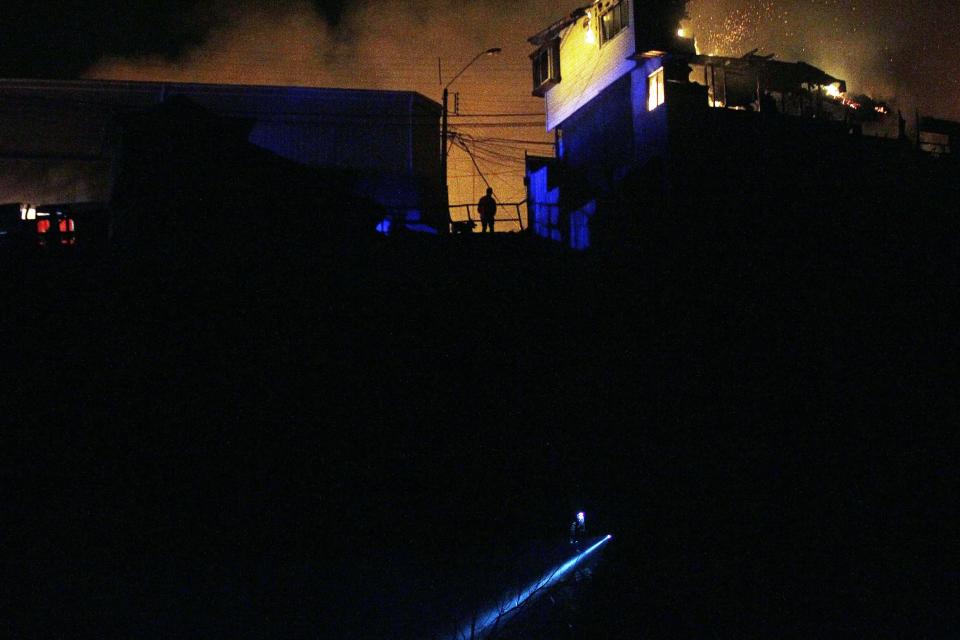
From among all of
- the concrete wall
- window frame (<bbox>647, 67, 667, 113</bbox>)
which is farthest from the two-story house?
the concrete wall

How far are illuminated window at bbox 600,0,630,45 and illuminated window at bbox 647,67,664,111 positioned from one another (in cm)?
229

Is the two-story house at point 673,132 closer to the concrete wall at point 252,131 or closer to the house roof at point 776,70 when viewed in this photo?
the house roof at point 776,70

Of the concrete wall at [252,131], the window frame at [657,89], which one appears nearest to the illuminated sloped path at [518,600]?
the window frame at [657,89]

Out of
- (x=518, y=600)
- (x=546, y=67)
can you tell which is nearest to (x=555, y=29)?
(x=546, y=67)

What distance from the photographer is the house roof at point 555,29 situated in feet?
90.3

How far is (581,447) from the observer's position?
52.1ft

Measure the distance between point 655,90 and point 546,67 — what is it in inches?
338

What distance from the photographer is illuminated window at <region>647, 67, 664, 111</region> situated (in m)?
23.6

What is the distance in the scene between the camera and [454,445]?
15.3 m

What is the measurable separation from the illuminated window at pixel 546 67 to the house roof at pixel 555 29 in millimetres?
247

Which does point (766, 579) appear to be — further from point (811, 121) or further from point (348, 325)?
point (811, 121)

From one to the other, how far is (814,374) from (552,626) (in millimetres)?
12110

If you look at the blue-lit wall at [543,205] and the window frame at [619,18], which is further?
the blue-lit wall at [543,205]

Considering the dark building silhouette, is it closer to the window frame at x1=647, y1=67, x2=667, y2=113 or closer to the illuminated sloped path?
the window frame at x1=647, y1=67, x2=667, y2=113
